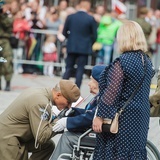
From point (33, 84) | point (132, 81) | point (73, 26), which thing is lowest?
point (33, 84)

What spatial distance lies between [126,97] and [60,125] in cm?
82

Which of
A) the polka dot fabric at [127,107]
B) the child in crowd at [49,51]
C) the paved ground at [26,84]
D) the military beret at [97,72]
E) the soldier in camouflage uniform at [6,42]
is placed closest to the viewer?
the polka dot fabric at [127,107]

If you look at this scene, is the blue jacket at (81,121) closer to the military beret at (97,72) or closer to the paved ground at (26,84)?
the military beret at (97,72)

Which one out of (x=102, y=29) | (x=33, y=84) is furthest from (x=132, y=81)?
(x=102, y=29)

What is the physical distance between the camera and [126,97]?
20.7 feet

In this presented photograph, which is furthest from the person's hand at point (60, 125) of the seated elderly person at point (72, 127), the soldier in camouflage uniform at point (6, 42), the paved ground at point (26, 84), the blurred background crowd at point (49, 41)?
the blurred background crowd at point (49, 41)

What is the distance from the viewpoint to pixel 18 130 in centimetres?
701

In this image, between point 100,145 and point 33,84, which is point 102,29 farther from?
point 100,145

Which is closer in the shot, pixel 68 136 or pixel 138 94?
pixel 138 94

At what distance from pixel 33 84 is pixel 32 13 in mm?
3101

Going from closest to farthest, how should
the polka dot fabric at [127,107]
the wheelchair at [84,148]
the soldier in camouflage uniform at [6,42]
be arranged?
the polka dot fabric at [127,107]
the wheelchair at [84,148]
the soldier in camouflage uniform at [6,42]

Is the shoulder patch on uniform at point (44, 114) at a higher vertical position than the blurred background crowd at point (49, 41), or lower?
higher

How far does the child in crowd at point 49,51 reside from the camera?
17875mm

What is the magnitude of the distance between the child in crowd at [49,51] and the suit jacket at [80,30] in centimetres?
419
